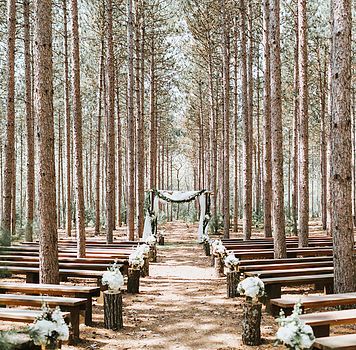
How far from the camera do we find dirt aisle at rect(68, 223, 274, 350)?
6378mm

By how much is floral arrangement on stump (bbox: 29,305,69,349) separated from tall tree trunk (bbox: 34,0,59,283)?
2.88 metres

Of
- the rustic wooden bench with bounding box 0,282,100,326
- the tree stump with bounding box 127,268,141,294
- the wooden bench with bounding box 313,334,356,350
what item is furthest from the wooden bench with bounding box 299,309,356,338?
the tree stump with bounding box 127,268,141,294

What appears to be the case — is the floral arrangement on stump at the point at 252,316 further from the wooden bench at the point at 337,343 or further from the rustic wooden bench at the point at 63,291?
the rustic wooden bench at the point at 63,291

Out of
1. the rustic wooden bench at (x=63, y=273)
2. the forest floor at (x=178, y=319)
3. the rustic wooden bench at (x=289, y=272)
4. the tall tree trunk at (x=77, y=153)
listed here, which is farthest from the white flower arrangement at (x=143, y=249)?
the rustic wooden bench at (x=289, y=272)

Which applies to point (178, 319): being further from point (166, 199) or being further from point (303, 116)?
point (166, 199)

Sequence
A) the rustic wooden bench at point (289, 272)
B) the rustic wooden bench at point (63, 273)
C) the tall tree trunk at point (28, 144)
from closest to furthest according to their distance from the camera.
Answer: the rustic wooden bench at point (289, 272), the rustic wooden bench at point (63, 273), the tall tree trunk at point (28, 144)

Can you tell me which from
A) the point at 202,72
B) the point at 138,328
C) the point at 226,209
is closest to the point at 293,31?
the point at 202,72

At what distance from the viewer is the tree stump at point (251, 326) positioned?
245 inches

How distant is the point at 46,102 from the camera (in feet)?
24.9

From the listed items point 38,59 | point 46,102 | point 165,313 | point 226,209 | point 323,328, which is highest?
point 38,59

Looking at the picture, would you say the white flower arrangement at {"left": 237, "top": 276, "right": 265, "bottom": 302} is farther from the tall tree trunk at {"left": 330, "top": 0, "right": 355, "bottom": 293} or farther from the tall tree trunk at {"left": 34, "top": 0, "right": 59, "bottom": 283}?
the tall tree trunk at {"left": 34, "top": 0, "right": 59, "bottom": 283}

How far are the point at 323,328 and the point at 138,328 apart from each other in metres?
3.00

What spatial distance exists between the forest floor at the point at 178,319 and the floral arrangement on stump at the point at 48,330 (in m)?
1.50

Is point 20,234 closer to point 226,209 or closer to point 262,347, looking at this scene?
point 262,347
